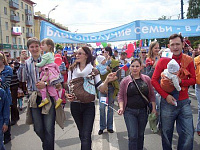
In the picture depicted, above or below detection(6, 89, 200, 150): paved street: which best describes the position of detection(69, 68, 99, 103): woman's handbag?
above

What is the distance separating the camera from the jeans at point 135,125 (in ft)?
10.2

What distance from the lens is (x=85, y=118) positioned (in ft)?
10.4

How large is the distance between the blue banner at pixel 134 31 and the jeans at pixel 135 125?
487 centimetres

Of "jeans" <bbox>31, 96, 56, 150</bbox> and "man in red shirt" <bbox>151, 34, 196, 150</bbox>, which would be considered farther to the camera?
"jeans" <bbox>31, 96, 56, 150</bbox>

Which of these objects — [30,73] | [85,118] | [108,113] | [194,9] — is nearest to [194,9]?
[194,9]

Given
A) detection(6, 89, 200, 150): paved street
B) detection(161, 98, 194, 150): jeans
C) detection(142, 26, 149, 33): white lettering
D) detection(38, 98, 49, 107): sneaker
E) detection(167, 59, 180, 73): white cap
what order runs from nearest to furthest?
1. detection(167, 59, 180, 73): white cap
2. detection(161, 98, 194, 150): jeans
3. detection(38, 98, 49, 107): sneaker
4. detection(6, 89, 200, 150): paved street
5. detection(142, 26, 149, 33): white lettering

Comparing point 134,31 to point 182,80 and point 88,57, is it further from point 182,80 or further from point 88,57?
point 182,80

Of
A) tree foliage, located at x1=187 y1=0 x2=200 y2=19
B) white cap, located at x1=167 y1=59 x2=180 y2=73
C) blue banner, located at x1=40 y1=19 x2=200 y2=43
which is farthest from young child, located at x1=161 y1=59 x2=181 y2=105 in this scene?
tree foliage, located at x1=187 y1=0 x2=200 y2=19

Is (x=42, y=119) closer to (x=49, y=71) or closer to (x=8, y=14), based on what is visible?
(x=49, y=71)

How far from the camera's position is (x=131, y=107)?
3.15 m

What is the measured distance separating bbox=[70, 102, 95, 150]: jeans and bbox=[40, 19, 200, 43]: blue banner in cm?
503

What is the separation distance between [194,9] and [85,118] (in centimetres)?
5073

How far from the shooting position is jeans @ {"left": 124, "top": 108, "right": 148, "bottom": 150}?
122 inches

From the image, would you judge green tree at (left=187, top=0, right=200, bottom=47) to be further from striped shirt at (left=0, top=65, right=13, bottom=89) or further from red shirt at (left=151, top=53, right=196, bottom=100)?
striped shirt at (left=0, top=65, right=13, bottom=89)
